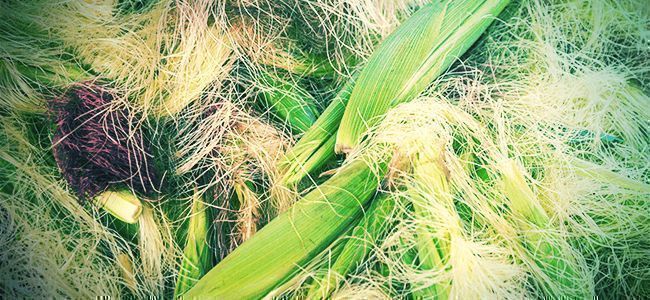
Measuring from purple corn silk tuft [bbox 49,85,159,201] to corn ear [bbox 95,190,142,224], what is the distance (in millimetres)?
15

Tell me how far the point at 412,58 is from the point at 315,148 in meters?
0.25

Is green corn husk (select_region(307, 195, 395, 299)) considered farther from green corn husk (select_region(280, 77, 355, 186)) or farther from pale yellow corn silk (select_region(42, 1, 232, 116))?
pale yellow corn silk (select_region(42, 1, 232, 116))

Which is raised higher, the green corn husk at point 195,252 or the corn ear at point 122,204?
the corn ear at point 122,204

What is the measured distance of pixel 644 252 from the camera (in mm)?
907

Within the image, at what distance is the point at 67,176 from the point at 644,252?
107 cm

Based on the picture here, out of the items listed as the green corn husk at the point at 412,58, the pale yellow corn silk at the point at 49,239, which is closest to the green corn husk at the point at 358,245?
Answer: the green corn husk at the point at 412,58

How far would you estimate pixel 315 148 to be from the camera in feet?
3.03

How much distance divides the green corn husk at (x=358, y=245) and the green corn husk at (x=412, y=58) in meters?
0.12

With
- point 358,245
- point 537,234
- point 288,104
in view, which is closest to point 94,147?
point 288,104

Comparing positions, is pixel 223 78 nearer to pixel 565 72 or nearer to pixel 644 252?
pixel 565 72

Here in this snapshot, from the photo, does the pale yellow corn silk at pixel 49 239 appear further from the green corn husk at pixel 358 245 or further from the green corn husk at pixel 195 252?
the green corn husk at pixel 358 245

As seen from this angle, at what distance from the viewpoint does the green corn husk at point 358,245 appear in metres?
0.88

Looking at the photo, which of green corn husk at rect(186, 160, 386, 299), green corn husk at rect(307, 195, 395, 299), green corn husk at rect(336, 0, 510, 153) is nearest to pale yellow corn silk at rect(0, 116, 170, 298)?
green corn husk at rect(186, 160, 386, 299)

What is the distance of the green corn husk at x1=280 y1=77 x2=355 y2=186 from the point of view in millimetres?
916
